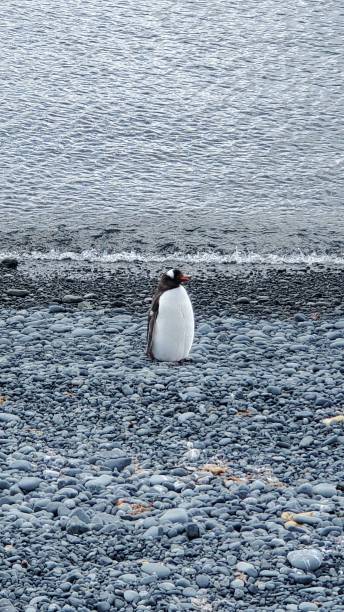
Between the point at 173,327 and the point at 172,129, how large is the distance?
13.6m

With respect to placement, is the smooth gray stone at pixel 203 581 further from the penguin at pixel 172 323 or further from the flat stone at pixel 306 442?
the penguin at pixel 172 323

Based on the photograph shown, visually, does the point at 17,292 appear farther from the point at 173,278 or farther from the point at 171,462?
the point at 171,462

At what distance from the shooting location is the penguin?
1152 centimetres

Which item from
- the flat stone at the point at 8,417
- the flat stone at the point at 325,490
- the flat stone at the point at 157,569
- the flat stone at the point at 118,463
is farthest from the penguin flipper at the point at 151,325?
the flat stone at the point at 157,569

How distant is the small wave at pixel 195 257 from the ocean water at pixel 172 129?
0.06 m

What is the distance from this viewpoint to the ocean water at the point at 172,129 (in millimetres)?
19266

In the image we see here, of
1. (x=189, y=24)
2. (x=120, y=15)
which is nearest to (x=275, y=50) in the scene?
(x=189, y=24)

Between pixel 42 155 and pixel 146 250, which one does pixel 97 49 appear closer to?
pixel 42 155

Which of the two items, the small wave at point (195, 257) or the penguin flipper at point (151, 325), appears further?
the small wave at point (195, 257)

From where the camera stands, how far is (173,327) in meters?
11.5

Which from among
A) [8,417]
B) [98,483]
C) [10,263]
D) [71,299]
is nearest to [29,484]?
[98,483]

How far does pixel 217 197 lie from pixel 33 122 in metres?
5.60

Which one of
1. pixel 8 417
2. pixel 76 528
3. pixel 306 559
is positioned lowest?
pixel 8 417

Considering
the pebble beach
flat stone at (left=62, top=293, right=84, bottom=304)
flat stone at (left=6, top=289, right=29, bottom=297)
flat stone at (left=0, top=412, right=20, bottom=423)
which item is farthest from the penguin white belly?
flat stone at (left=6, top=289, right=29, bottom=297)
